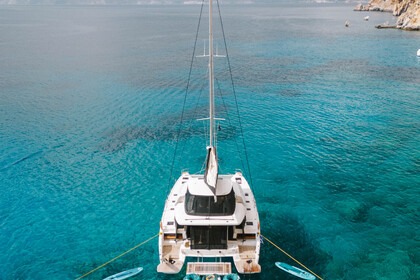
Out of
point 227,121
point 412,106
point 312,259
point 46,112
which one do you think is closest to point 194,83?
point 227,121

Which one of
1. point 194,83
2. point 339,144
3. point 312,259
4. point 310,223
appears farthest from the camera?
point 194,83

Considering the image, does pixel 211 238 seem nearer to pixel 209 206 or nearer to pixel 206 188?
pixel 209 206

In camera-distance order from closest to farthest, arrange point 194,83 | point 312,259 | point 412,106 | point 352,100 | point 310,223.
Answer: point 312,259, point 310,223, point 412,106, point 352,100, point 194,83

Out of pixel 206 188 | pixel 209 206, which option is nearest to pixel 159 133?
pixel 206 188

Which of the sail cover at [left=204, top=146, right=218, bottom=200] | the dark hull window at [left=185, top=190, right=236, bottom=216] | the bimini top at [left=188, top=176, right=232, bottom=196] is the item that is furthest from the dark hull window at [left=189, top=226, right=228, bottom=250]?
the bimini top at [left=188, top=176, right=232, bottom=196]

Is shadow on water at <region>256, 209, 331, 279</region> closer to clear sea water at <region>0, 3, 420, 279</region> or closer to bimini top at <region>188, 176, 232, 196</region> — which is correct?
clear sea water at <region>0, 3, 420, 279</region>

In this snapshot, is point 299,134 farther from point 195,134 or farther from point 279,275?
point 279,275

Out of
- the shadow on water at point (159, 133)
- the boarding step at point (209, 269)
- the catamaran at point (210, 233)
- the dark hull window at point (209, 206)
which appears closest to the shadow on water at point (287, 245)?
the catamaran at point (210, 233)
